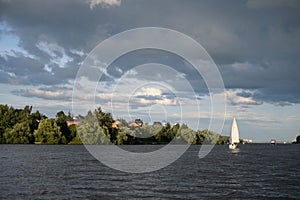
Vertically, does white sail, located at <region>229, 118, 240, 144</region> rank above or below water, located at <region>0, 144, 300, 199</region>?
above

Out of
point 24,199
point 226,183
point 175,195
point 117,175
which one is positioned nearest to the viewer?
point 24,199

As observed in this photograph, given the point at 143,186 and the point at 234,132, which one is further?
the point at 234,132

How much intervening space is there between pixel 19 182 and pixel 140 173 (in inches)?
833

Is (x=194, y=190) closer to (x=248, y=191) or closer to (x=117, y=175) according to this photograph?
(x=248, y=191)

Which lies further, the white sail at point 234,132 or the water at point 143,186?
the white sail at point 234,132

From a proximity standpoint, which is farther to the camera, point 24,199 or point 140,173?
point 140,173

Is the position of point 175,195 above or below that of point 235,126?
below

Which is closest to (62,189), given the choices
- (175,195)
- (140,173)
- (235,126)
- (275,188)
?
(175,195)

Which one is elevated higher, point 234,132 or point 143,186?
point 234,132

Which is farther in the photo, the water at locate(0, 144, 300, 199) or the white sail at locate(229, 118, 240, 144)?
the white sail at locate(229, 118, 240, 144)

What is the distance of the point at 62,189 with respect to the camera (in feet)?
159

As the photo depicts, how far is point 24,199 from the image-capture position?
1631 inches

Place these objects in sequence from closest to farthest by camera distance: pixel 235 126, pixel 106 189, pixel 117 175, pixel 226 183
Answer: pixel 106 189
pixel 226 183
pixel 117 175
pixel 235 126

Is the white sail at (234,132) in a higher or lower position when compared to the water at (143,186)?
higher
